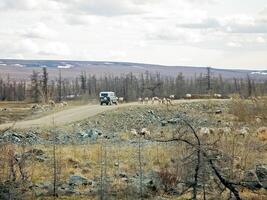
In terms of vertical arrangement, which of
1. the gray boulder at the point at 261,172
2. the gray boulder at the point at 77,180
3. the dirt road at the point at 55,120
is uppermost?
the gray boulder at the point at 261,172

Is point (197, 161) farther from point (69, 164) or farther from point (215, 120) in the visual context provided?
point (215, 120)

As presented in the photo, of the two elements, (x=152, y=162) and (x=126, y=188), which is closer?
(x=126, y=188)

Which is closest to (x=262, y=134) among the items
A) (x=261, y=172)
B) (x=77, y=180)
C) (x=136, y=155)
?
(x=136, y=155)

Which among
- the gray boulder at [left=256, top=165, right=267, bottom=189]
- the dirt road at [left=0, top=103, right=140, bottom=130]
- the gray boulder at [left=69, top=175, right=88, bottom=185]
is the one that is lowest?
the dirt road at [left=0, top=103, right=140, bottom=130]

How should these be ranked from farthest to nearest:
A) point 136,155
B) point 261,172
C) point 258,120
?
point 258,120 → point 136,155 → point 261,172

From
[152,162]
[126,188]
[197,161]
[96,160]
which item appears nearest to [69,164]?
[96,160]

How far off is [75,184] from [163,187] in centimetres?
267

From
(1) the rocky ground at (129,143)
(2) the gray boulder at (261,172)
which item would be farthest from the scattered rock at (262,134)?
(2) the gray boulder at (261,172)

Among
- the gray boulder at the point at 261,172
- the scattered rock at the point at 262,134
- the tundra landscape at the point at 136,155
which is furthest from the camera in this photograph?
the scattered rock at the point at 262,134

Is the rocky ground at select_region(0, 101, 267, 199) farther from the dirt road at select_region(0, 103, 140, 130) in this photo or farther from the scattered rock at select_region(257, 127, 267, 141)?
the dirt road at select_region(0, 103, 140, 130)

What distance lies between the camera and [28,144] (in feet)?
82.4

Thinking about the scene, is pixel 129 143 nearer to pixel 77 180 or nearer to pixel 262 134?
pixel 262 134

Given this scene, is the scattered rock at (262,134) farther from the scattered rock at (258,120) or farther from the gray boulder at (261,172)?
the gray boulder at (261,172)

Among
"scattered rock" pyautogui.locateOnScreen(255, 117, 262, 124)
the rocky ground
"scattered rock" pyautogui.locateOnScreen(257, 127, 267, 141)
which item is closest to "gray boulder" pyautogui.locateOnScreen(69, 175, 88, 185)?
the rocky ground
